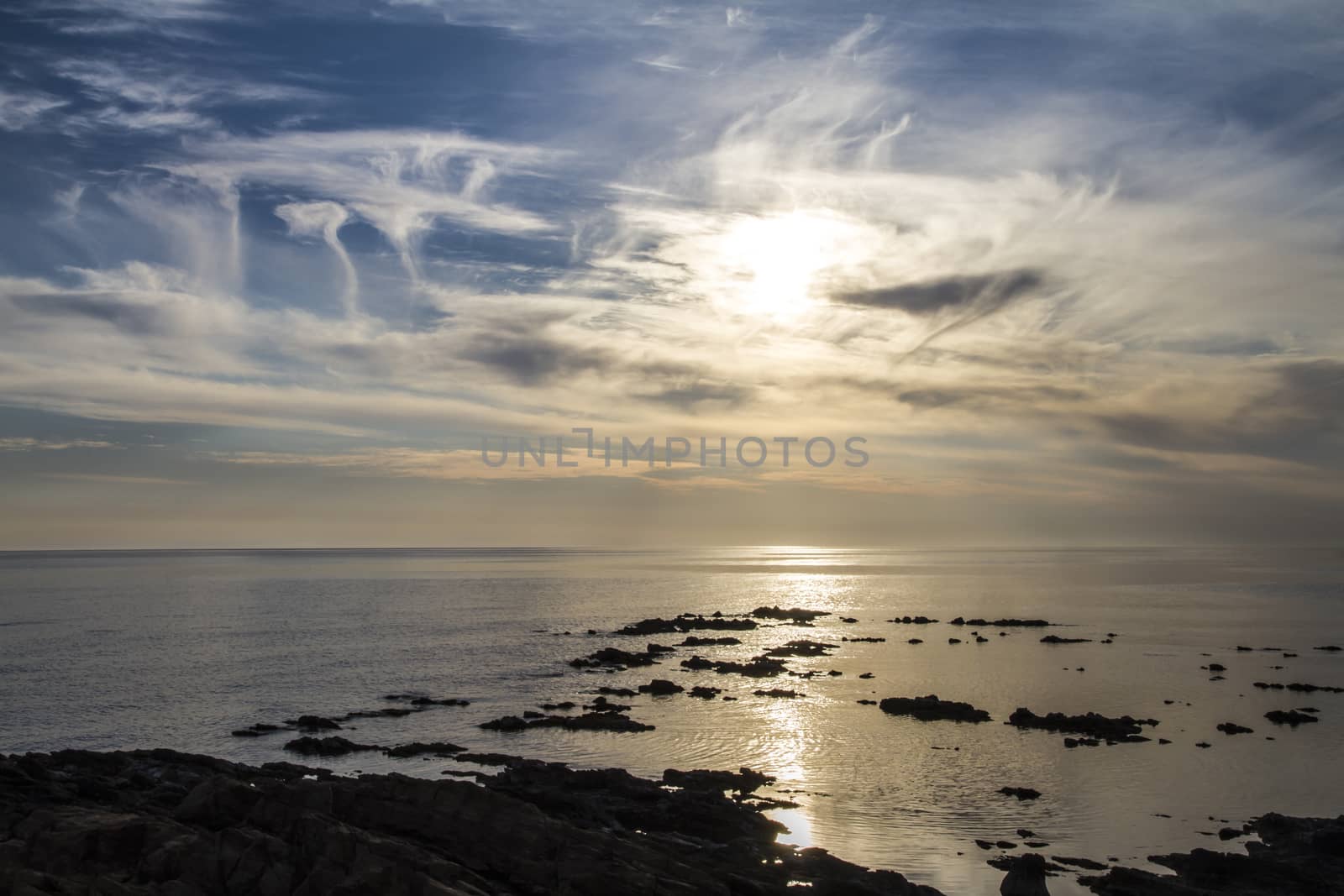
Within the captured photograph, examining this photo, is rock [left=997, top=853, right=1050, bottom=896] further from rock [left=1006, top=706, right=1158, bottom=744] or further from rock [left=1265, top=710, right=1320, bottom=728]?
rock [left=1265, top=710, right=1320, bottom=728]

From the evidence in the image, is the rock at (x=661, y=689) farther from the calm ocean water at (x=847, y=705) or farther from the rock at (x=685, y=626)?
the rock at (x=685, y=626)

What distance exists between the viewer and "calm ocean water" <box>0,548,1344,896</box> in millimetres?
32781

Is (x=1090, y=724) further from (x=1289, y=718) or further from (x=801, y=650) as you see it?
(x=801, y=650)

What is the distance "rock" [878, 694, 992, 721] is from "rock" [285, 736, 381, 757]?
92.3 feet

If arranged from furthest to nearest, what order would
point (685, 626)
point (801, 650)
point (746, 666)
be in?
1. point (685, 626)
2. point (801, 650)
3. point (746, 666)

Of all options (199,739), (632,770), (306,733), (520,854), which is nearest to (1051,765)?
(632,770)

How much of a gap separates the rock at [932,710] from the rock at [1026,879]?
2527 cm

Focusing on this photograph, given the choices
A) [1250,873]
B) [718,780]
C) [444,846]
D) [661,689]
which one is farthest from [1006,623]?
[444,846]

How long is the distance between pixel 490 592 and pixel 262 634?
73972 mm

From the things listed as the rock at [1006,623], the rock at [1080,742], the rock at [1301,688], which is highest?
the rock at [1006,623]

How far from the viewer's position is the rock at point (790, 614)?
11338 cm

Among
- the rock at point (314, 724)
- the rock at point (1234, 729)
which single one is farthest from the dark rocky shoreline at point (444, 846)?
the rock at point (1234, 729)

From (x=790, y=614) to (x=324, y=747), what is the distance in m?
81.8

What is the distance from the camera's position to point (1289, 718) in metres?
47.9
